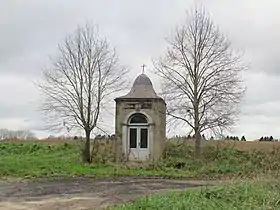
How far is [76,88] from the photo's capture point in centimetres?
3288

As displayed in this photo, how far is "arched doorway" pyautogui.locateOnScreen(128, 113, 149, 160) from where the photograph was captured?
32.7m

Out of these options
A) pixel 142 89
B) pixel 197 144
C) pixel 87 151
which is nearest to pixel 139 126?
pixel 142 89

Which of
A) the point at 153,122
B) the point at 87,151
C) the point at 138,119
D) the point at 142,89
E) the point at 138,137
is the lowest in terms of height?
the point at 87,151

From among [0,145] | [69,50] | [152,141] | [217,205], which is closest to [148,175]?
[152,141]

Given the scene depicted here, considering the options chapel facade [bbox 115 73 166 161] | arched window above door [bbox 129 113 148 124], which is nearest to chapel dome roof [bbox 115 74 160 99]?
chapel facade [bbox 115 73 166 161]

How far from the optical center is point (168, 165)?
3103 centimetres

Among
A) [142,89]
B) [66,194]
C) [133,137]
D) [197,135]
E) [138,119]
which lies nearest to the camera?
[66,194]

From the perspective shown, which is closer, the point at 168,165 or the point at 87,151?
the point at 168,165

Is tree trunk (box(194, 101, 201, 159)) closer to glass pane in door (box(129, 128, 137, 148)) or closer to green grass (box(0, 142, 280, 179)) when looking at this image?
green grass (box(0, 142, 280, 179))

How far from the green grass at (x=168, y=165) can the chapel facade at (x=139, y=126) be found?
0.99 metres

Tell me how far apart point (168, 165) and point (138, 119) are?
391cm

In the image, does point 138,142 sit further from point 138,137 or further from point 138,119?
point 138,119

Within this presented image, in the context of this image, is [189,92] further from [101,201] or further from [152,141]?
[101,201]

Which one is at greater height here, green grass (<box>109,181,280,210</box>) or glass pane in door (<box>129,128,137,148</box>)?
glass pane in door (<box>129,128,137,148</box>)
